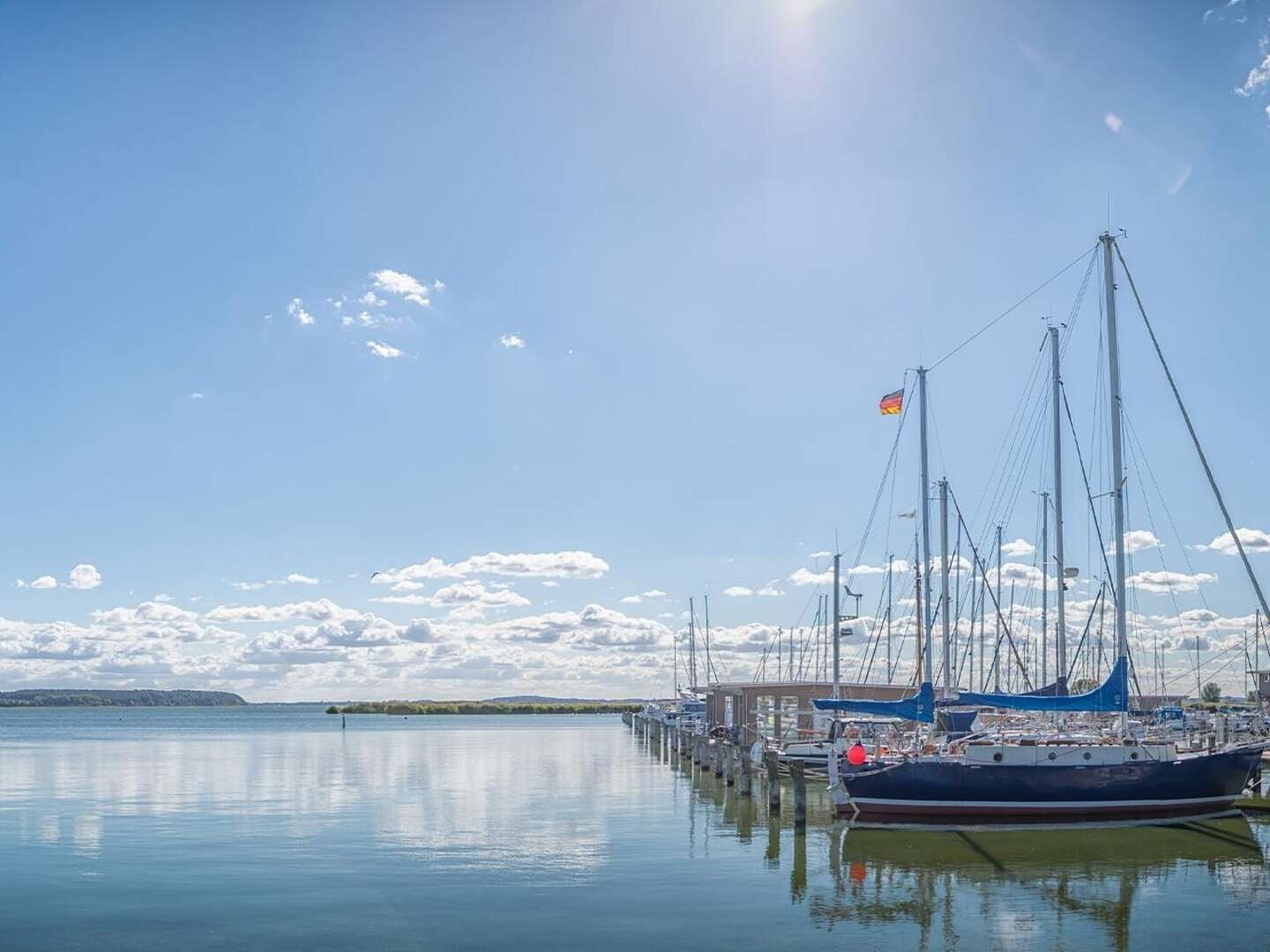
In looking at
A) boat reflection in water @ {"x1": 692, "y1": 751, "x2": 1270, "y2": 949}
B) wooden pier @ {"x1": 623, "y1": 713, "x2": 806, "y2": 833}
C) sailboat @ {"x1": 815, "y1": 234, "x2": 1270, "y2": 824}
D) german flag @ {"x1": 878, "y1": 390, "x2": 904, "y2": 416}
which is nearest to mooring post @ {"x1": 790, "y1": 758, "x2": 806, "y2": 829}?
wooden pier @ {"x1": 623, "y1": 713, "x2": 806, "y2": 833}

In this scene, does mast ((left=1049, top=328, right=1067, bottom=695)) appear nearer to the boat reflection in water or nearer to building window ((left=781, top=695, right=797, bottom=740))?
the boat reflection in water

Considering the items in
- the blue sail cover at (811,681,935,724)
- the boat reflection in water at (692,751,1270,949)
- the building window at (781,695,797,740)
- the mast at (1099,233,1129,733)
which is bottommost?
the boat reflection in water at (692,751,1270,949)

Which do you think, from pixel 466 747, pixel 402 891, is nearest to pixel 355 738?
pixel 466 747

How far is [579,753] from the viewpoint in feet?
276

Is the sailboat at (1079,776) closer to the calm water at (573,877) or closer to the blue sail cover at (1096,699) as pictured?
the blue sail cover at (1096,699)

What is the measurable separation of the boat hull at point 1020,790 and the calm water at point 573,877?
3.24 ft

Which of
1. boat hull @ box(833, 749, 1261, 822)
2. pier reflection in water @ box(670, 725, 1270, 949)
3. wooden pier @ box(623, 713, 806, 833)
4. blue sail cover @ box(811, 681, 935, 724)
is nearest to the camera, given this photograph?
pier reflection in water @ box(670, 725, 1270, 949)

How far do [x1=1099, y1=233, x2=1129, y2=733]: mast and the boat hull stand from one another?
197cm

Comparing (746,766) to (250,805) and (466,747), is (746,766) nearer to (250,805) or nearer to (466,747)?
(250,805)

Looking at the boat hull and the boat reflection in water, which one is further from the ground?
the boat hull

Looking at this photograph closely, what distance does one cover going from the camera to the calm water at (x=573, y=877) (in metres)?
23.2

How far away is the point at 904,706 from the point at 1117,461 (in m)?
12.0

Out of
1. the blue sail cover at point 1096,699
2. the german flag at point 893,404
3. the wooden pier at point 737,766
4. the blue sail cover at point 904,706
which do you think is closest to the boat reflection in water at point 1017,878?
the wooden pier at point 737,766

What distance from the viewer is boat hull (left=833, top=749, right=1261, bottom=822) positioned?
36344 mm
